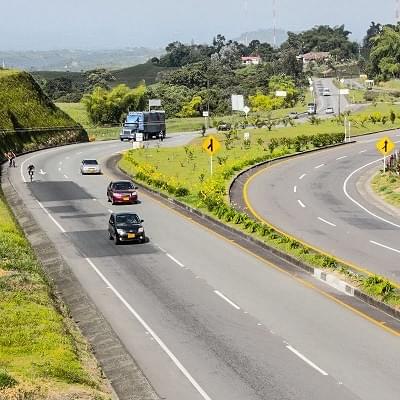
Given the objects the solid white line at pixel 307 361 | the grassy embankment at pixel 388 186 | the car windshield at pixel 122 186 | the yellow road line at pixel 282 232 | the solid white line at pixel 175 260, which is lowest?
the grassy embankment at pixel 388 186

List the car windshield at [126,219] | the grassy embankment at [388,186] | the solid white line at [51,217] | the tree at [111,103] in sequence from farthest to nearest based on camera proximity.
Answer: the tree at [111,103], the grassy embankment at [388,186], the solid white line at [51,217], the car windshield at [126,219]

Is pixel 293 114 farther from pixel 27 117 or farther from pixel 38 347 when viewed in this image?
pixel 38 347

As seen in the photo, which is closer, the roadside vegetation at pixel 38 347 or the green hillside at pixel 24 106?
the roadside vegetation at pixel 38 347

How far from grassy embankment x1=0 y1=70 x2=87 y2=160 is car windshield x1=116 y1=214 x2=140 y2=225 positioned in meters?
50.8

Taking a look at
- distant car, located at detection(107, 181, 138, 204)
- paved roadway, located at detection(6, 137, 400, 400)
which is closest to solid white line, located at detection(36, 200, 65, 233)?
paved roadway, located at detection(6, 137, 400, 400)

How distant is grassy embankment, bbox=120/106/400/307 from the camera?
95.6 ft

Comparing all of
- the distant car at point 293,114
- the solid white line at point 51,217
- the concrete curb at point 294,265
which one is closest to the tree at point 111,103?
the distant car at point 293,114

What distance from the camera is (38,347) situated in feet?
63.4

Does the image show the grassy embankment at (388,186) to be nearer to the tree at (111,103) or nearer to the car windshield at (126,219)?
the car windshield at (126,219)

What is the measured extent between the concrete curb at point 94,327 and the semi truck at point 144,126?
65.8 m

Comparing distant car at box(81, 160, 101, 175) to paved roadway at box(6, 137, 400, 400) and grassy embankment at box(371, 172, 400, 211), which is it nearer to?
grassy embankment at box(371, 172, 400, 211)

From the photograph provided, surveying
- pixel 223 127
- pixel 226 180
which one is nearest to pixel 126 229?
pixel 226 180

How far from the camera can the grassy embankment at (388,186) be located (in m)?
48.5

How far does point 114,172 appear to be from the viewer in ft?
226
